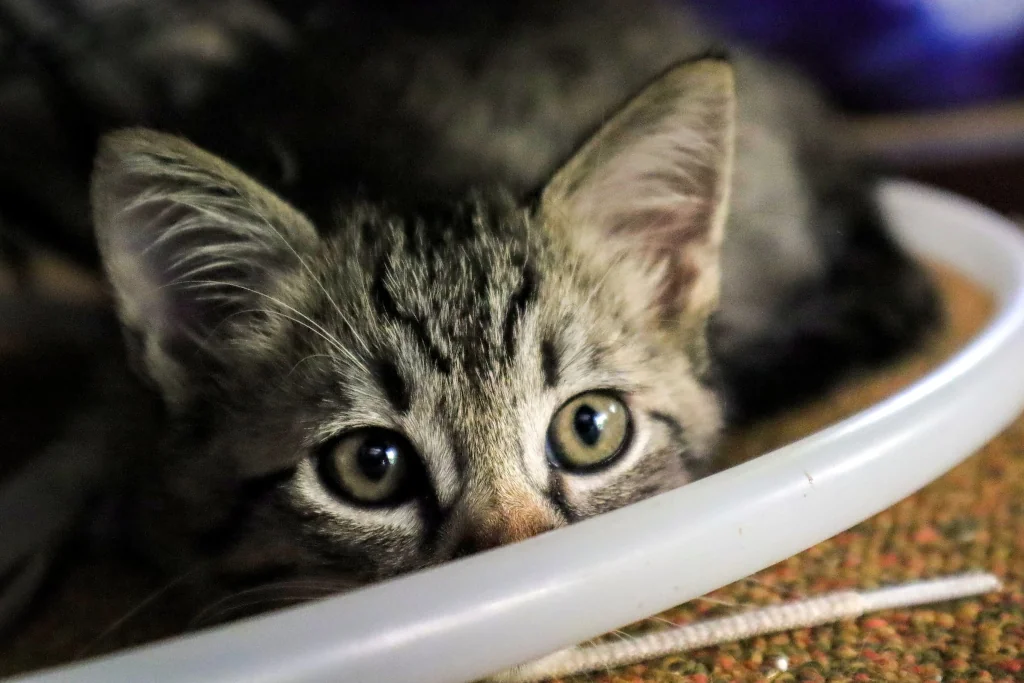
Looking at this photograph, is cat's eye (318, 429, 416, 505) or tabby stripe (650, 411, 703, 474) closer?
cat's eye (318, 429, 416, 505)

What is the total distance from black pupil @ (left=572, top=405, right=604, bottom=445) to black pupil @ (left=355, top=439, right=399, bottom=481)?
0.19 meters

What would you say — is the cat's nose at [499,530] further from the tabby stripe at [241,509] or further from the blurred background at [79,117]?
the blurred background at [79,117]

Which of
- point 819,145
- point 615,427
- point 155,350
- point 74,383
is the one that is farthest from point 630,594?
point 819,145

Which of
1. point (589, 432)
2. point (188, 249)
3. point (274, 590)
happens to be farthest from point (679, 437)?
point (188, 249)

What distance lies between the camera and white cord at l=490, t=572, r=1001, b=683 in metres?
0.78

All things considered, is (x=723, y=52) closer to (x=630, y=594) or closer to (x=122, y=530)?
(x=630, y=594)

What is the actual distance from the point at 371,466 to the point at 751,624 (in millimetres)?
420

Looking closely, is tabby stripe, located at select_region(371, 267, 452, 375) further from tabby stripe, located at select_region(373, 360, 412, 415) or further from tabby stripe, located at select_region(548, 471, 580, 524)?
tabby stripe, located at select_region(548, 471, 580, 524)

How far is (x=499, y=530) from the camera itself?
0.72 m

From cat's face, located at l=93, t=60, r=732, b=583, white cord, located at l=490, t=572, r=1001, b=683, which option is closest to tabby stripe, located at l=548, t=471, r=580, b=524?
cat's face, located at l=93, t=60, r=732, b=583

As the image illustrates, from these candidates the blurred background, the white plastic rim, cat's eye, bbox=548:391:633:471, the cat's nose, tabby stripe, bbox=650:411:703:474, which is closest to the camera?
the white plastic rim

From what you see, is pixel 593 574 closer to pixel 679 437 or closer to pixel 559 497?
pixel 559 497

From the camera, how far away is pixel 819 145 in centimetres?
155

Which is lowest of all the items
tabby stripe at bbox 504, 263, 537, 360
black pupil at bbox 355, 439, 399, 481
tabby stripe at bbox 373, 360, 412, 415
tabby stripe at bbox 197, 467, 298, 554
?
tabby stripe at bbox 197, 467, 298, 554
